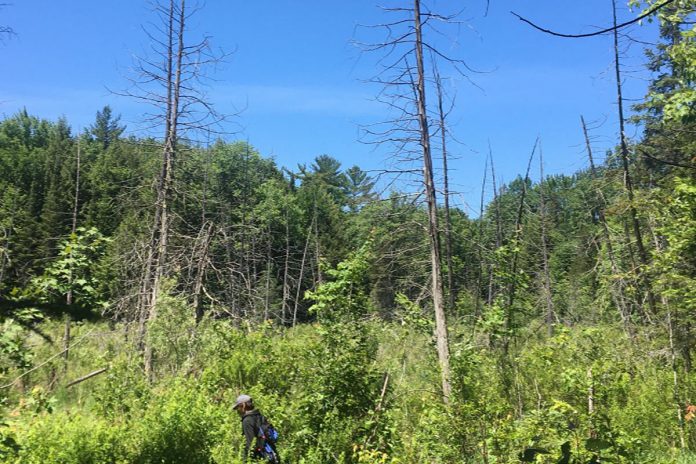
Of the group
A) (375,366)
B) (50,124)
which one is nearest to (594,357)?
(375,366)

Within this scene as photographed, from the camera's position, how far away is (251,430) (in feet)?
20.1

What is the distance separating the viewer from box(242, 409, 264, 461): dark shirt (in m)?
6.07

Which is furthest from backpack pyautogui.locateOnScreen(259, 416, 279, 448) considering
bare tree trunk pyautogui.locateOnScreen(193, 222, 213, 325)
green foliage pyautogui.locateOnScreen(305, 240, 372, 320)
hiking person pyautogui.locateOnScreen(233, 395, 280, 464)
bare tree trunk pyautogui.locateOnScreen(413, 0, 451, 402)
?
bare tree trunk pyautogui.locateOnScreen(193, 222, 213, 325)

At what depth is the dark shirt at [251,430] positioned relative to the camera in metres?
6.07

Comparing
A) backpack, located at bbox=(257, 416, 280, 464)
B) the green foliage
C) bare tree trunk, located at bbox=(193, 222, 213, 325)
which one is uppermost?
bare tree trunk, located at bbox=(193, 222, 213, 325)

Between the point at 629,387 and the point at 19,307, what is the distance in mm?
9926

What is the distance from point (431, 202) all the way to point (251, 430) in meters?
5.11

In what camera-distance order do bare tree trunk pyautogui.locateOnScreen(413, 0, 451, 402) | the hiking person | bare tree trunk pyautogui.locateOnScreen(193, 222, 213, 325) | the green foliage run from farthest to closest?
bare tree trunk pyautogui.locateOnScreen(193, 222, 213, 325) < bare tree trunk pyautogui.locateOnScreen(413, 0, 451, 402) < the green foliage < the hiking person

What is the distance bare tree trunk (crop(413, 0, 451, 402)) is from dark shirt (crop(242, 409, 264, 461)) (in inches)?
138

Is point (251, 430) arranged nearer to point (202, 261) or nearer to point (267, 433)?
point (267, 433)

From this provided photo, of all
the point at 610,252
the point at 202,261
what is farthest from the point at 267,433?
the point at 610,252

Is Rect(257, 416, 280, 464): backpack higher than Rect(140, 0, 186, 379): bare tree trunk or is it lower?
lower

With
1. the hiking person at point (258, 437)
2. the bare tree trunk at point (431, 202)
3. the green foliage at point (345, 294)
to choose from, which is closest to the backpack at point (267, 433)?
the hiking person at point (258, 437)

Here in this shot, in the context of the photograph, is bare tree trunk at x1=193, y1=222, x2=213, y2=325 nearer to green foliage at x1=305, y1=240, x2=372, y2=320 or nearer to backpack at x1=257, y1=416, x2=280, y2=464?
green foliage at x1=305, y1=240, x2=372, y2=320
